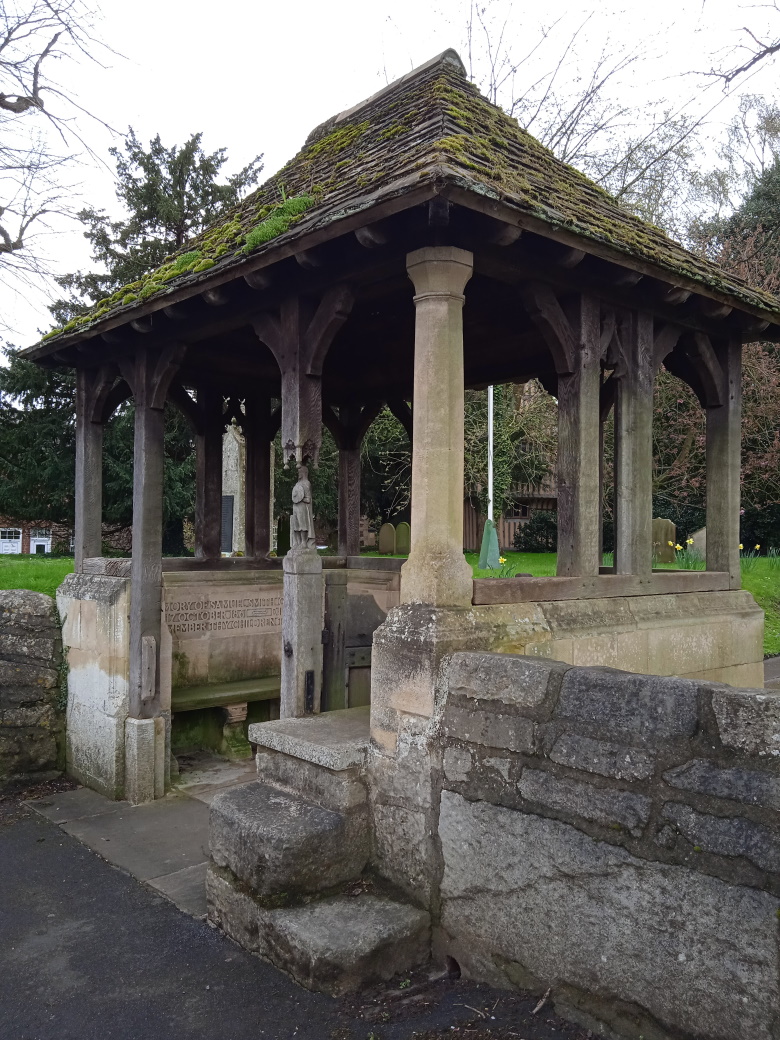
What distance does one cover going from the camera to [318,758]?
12.7 ft

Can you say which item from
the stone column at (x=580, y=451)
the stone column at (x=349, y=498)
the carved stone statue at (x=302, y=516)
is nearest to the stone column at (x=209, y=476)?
the stone column at (x=349, y=498)

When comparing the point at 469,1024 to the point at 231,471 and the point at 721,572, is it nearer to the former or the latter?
the point at 721,572

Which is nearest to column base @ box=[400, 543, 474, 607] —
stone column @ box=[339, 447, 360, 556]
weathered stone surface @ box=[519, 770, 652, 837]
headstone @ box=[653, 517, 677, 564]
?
weathered stone surface @ box=[519, 770, 652, 837]

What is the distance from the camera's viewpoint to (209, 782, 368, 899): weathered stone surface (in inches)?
137

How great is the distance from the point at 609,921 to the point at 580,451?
2.64 meters

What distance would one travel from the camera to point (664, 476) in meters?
15.4

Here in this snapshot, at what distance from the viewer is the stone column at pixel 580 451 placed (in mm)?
4664

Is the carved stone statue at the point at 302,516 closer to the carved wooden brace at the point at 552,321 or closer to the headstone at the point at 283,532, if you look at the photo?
the carved wooden brace at the point at 552,321

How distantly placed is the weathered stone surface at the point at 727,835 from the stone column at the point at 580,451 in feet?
7.20

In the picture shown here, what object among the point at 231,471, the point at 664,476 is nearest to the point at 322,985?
the point at 664,476

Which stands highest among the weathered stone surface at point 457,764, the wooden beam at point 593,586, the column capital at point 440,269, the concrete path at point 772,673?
the column capital at point 440,269

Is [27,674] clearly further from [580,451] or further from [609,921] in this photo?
[609,921]

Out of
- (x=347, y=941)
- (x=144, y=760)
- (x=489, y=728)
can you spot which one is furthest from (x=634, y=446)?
(x=144, y=760)

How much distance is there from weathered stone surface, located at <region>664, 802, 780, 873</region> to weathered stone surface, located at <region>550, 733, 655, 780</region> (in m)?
0.15
